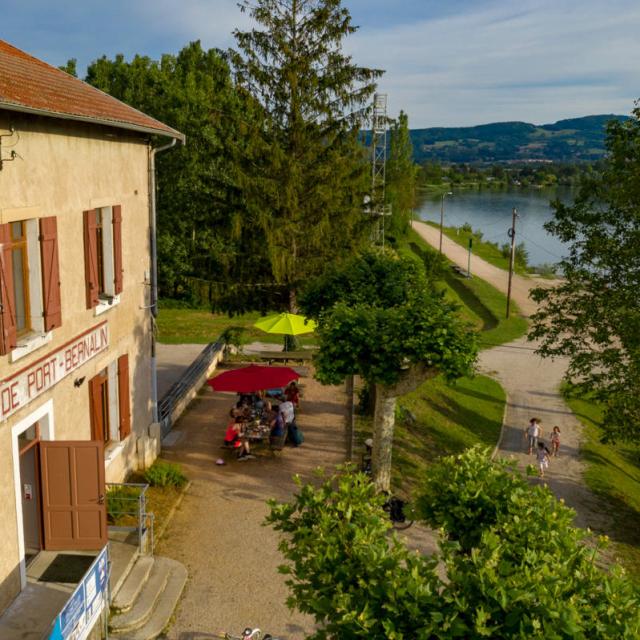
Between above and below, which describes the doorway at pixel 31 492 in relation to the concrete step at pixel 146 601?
above

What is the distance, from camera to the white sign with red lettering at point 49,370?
8477 mm

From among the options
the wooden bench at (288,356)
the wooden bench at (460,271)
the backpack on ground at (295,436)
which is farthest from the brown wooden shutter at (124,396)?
the wooden bench at (460,271)

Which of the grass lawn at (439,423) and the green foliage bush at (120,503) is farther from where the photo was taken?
the grass lawn at (439,423)

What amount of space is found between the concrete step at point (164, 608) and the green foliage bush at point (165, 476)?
253cm

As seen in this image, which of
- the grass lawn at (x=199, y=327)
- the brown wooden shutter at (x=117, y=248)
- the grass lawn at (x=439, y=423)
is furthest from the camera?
the grass lawn at (x=199, y=327)

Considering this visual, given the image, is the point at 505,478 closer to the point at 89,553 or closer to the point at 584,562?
the point at 584,562

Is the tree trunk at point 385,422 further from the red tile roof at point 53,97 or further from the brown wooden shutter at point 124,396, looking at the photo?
the red tile roof at point 53,97

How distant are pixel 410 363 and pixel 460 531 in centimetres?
588

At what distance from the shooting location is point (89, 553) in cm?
1008

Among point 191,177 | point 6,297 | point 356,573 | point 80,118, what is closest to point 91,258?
point 80,118

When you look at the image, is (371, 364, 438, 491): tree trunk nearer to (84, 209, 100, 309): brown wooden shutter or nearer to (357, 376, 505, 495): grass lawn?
(357, 376, 505, 495): grass lawn

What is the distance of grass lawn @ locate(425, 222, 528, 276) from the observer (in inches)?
2271

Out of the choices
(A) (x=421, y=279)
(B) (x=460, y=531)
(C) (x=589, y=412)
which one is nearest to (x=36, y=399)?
(B) (x=460, y=531)

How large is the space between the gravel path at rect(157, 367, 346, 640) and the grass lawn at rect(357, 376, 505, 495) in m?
1.55
